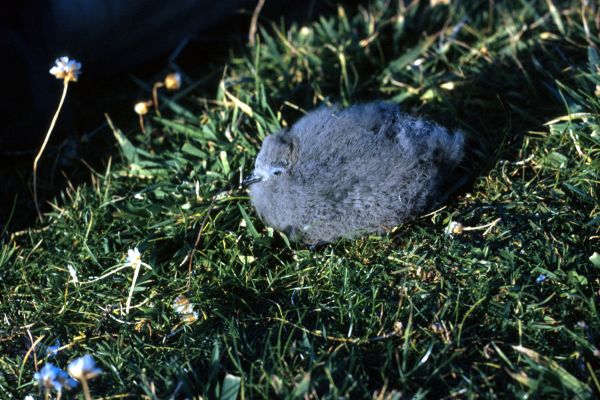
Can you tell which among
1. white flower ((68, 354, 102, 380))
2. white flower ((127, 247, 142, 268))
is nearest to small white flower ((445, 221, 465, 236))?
white flower ((127, 247, 142, 268))

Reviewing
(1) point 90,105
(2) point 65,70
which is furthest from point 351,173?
(1) point 90,105

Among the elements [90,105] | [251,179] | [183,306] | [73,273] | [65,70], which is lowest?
[183,306]

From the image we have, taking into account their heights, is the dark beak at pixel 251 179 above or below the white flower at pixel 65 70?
below

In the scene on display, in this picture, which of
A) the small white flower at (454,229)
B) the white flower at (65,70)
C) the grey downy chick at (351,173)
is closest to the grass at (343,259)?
the small white flower at (454,229)

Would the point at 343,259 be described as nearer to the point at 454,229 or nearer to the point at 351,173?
the point at 351,173


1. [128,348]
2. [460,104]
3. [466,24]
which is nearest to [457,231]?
[460,104]

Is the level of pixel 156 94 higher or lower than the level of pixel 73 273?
higher

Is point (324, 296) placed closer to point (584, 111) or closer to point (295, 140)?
point (295, 140)

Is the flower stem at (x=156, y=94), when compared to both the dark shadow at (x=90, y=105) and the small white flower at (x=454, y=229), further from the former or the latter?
the small white flower at (x=454, y=229)
